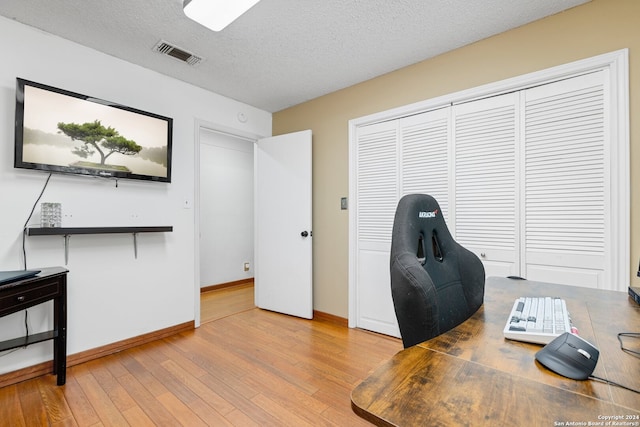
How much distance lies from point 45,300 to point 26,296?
129mm

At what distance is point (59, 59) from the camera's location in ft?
7.35

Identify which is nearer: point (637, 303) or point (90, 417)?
point (637, 303)

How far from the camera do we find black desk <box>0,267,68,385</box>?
1705 mm

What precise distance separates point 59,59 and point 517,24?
11.3ft

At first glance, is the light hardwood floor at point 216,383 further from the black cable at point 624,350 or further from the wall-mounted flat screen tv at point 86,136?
the wall-mounted flat screen tv at point 86,136

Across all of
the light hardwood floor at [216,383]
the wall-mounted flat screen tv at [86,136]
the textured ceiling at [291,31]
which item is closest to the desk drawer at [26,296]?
the light hardwood floor at [216,383]

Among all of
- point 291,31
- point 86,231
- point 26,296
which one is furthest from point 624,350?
point 86,231

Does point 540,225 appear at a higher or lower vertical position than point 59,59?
lower

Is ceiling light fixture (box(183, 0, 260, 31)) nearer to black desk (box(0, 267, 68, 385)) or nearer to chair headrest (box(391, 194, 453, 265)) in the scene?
chair headrest (box(391, 194, 453, 265))

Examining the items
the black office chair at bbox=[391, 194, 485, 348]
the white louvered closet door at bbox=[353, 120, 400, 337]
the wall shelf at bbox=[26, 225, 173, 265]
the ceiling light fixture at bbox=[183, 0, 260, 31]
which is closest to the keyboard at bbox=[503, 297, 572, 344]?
the black office chair at bbox=[391, 194, 485, 348]

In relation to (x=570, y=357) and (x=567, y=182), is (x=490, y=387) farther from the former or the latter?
(x=567, y=182)

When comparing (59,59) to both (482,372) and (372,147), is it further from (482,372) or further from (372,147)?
(482,372)

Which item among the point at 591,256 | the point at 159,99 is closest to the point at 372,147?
the point at 591,256

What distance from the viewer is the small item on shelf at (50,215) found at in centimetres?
210
